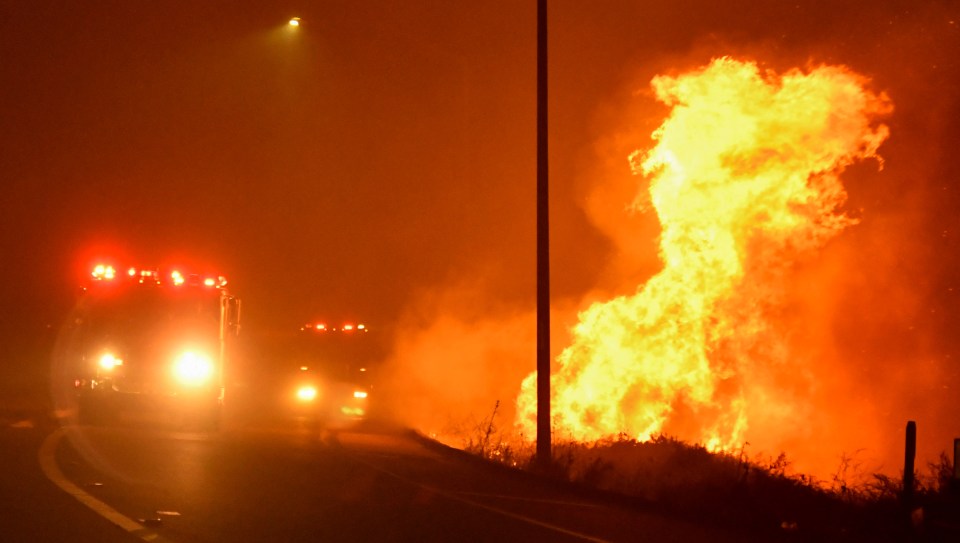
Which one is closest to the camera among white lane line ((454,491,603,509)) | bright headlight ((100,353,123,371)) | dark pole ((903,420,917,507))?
dark pole ((903,420,917,507))

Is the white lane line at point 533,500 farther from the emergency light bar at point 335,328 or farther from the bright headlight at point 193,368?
the emergency light bar at point 335,328

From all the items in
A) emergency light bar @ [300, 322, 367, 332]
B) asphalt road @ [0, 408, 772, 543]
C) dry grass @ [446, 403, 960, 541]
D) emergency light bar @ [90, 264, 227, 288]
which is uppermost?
emergency light bar @ [90, 264, 227, 288]

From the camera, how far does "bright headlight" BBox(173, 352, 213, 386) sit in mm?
20984

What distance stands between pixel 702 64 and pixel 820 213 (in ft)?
14.5

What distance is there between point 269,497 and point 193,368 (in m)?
8.85

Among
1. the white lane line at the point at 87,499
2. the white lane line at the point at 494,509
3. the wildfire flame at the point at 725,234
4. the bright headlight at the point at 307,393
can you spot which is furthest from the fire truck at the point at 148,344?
the wildfire flame at the point at 725,234

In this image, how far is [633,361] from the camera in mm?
27641

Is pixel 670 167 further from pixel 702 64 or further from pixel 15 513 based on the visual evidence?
pixel 15 513

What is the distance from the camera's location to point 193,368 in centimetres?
2108

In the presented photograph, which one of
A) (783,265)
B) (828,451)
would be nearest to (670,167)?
(783,265)

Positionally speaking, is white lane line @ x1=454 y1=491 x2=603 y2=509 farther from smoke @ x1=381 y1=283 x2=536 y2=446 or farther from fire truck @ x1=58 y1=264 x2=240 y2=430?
smoke @ x1=381 y1=283 x2=536 y2=446

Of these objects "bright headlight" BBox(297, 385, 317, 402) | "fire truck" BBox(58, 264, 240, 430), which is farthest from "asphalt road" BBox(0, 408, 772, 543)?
"bright headlight" BBox(297, 385, 317, 402)

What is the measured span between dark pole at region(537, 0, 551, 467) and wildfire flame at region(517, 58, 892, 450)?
727cm

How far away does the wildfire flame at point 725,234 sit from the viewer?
2486 centimetres
